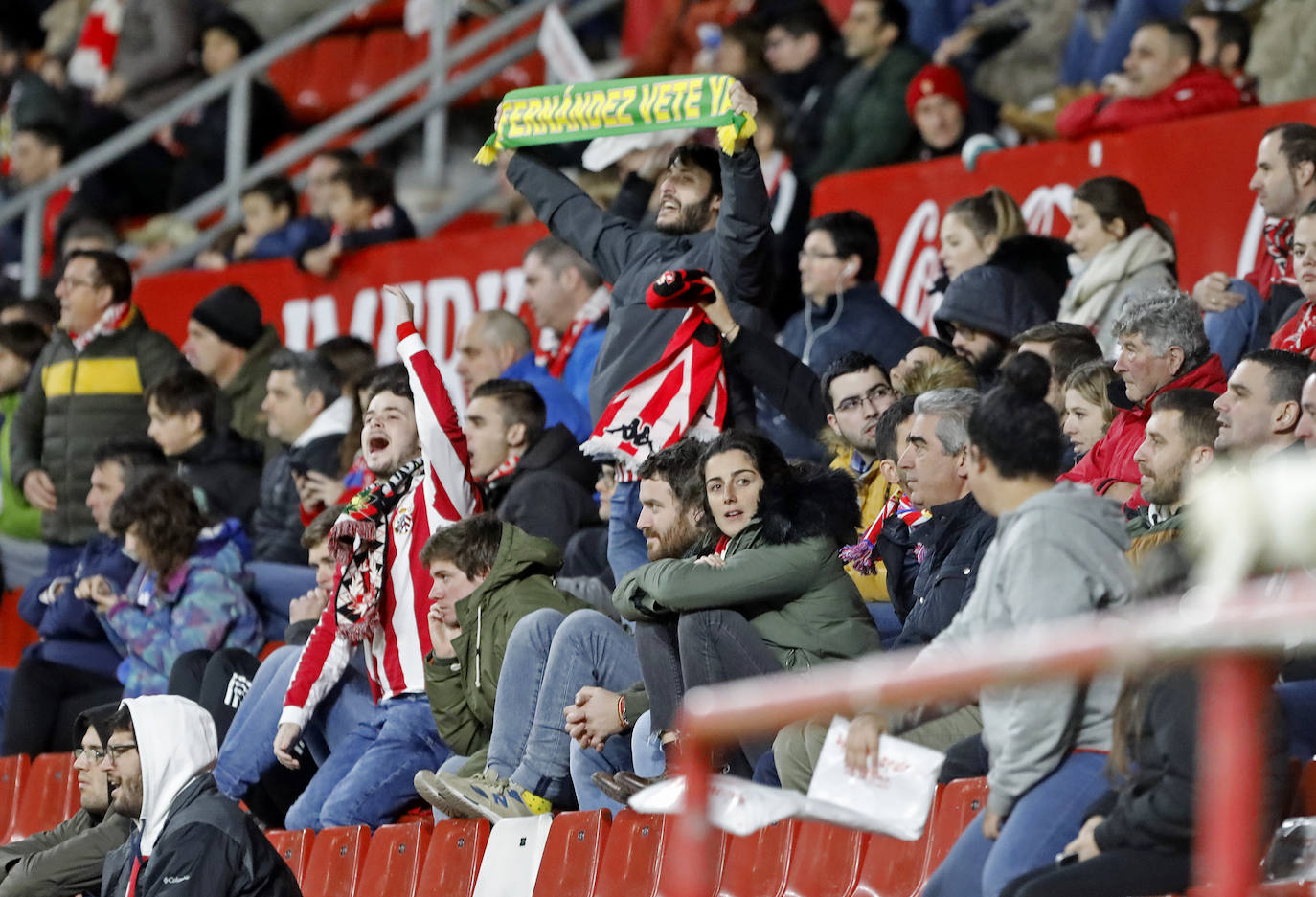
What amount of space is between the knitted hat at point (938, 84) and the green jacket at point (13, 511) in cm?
423

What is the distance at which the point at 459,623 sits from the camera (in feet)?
21.0

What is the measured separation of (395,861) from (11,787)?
94.1 inches

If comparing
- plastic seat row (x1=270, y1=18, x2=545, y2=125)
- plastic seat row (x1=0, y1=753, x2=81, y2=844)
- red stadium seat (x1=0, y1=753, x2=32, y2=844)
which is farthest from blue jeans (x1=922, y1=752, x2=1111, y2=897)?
plastic seat row (x1=270, y1=18, x2=545, y2=125)

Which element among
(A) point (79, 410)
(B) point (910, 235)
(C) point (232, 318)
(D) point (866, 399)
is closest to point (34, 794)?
(A) point (79, 410)

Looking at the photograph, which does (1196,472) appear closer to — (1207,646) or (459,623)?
(459,623)

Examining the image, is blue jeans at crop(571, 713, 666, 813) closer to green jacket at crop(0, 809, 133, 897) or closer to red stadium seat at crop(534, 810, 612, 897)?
red stadium seat at crop(534, 810, 612, 897)

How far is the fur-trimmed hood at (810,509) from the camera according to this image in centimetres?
554

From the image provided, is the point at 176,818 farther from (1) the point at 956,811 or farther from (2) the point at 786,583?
(1) the point at 956,811

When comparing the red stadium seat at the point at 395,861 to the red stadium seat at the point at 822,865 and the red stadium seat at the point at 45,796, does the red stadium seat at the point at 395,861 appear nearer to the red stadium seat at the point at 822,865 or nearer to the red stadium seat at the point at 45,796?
the red stadium seat at the point at 822,865

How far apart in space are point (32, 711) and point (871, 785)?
219 inches

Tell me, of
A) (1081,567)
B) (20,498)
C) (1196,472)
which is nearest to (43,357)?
(20,498)

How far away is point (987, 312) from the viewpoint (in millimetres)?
7082

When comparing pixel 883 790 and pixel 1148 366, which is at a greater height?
pixel 1148 366

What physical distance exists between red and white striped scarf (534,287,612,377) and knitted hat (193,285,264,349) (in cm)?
179
